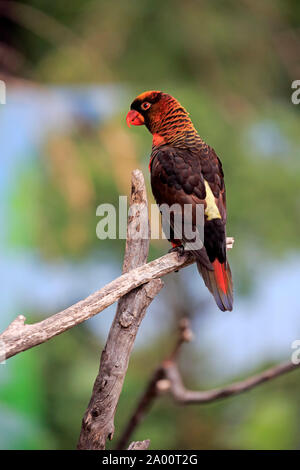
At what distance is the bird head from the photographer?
0.96m

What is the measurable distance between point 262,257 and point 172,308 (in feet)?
1.45

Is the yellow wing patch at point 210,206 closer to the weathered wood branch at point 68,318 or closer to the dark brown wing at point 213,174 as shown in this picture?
the dark brown wing at point 213,174

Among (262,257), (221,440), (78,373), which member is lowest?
(221,440)

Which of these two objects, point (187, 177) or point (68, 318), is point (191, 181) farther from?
point (68, 318)

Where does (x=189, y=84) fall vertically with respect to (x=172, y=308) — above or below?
above

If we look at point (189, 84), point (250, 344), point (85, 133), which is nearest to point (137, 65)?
point (189, 84)

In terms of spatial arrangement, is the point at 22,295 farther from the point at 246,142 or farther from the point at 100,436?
the point at 100,436

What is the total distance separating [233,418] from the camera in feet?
6.25

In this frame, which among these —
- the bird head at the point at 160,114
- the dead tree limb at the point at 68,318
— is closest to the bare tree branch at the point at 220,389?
the dead tree limb at the point at 68,318

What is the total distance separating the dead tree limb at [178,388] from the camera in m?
1.12

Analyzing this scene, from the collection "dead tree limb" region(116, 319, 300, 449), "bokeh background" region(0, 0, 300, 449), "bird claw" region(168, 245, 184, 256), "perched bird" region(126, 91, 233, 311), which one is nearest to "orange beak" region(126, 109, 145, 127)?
"perched bird" region(126, 91, 233, 311)

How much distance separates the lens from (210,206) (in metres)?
0.94

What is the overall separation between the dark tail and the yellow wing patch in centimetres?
8

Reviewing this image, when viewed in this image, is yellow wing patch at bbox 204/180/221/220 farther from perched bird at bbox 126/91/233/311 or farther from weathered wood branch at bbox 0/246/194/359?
weathered wood branch at bbox 0/246/194/359
